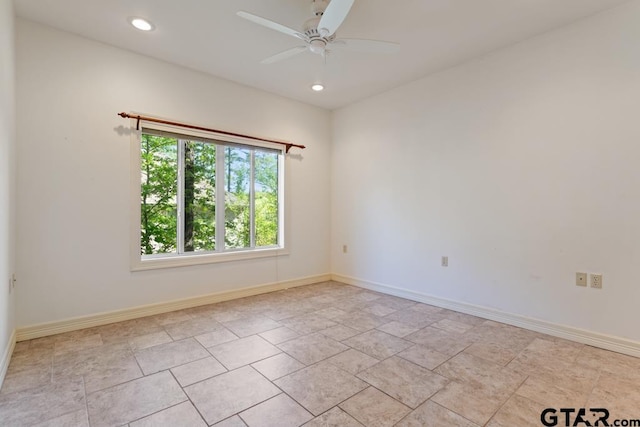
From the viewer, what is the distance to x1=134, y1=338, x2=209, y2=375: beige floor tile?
2123 mm

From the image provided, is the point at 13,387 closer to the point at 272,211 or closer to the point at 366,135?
the point at 272,211

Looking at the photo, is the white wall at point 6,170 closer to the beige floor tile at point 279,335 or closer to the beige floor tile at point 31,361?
the beige floor tile at point 31,361

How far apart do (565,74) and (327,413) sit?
10.5 feet

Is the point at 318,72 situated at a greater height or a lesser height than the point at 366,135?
greater

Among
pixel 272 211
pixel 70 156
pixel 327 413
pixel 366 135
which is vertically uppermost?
pixel 366 135

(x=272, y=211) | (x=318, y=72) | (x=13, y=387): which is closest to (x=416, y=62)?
(x=318, y=72)

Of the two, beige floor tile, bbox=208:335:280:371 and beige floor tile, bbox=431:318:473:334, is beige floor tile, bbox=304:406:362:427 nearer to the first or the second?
beige floor tile, bbox=208:335:280:371

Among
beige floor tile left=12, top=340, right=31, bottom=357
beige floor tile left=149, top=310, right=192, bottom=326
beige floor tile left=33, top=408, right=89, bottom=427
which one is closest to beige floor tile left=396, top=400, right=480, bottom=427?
beige floor tile left=33, top=408, right=89, bottom=427

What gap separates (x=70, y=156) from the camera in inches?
109

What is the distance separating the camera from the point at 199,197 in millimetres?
3627

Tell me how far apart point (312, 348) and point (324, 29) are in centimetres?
233

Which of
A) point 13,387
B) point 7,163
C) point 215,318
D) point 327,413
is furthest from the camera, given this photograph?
point 215,318

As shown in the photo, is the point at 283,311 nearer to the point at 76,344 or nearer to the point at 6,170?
the point at 76,344

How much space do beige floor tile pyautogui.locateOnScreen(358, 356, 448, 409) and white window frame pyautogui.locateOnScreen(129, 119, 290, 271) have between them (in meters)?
2.29
